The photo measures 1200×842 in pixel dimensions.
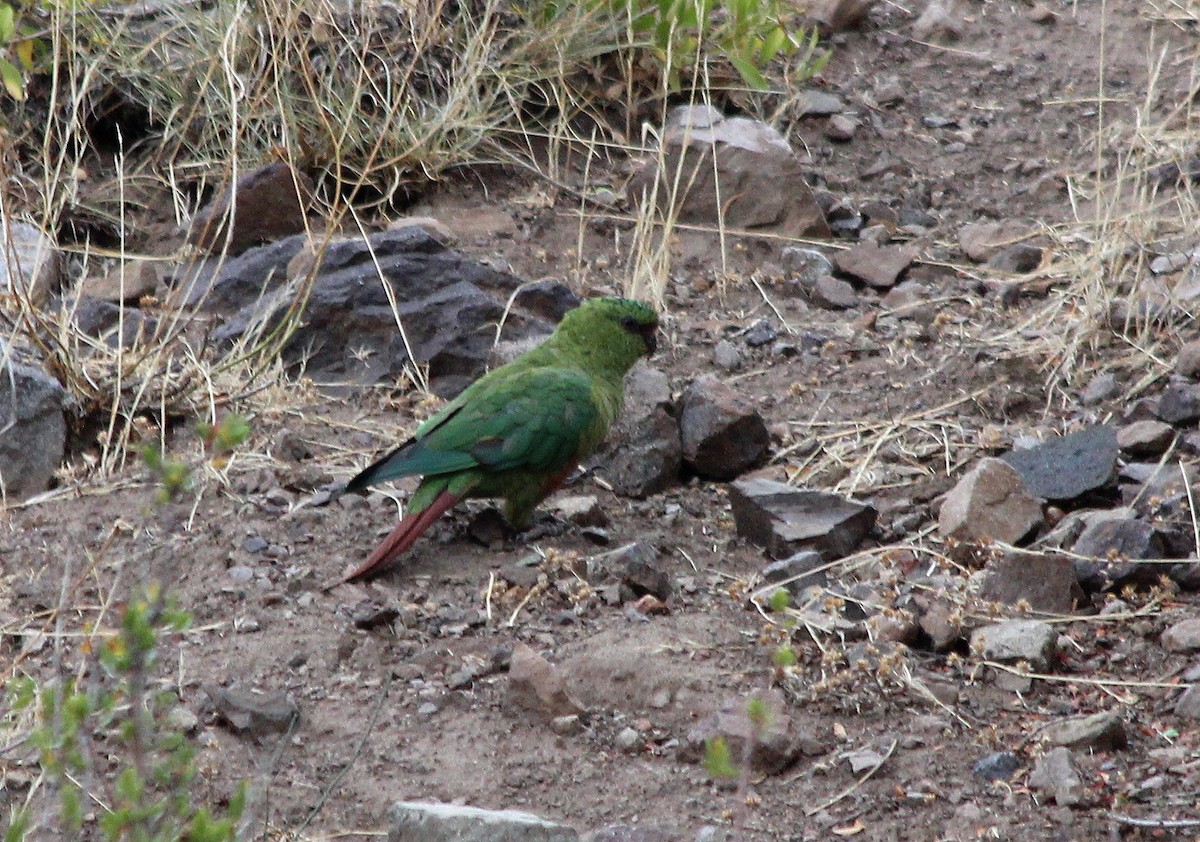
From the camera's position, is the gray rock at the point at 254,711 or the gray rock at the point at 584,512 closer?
the gray rock at the point at 254,711

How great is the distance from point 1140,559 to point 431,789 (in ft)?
5.92

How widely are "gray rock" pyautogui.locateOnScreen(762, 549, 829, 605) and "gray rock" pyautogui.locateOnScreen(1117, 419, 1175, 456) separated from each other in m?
1.03

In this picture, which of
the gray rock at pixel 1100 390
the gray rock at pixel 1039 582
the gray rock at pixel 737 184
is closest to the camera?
the gray rock at pixel 1039 582

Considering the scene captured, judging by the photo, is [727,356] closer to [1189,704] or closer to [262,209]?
[262,209]

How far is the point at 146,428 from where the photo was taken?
4.63m

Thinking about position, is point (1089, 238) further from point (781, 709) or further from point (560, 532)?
point (781, 709)

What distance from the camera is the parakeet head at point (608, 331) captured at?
4.50m

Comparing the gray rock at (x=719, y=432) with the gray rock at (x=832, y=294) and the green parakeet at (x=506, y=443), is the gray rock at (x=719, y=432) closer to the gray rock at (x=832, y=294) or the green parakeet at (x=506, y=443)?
the green parakeet at (x=506, y=443)

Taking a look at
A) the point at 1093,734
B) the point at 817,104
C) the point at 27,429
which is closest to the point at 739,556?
the point at 1093,734

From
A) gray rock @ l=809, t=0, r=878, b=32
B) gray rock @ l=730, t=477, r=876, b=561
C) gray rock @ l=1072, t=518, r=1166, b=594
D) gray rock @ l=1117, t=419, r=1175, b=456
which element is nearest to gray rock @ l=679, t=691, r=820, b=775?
gray rock @ l=730, t=477, r=876, b=561

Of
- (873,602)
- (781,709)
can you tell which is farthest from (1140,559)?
(781,709)

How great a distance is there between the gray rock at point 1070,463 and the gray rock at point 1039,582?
1.67ft

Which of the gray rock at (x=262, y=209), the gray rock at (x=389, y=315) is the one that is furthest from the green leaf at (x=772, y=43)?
the gray rock at (x=262, y=209)

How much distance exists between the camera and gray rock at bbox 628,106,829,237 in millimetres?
6008
